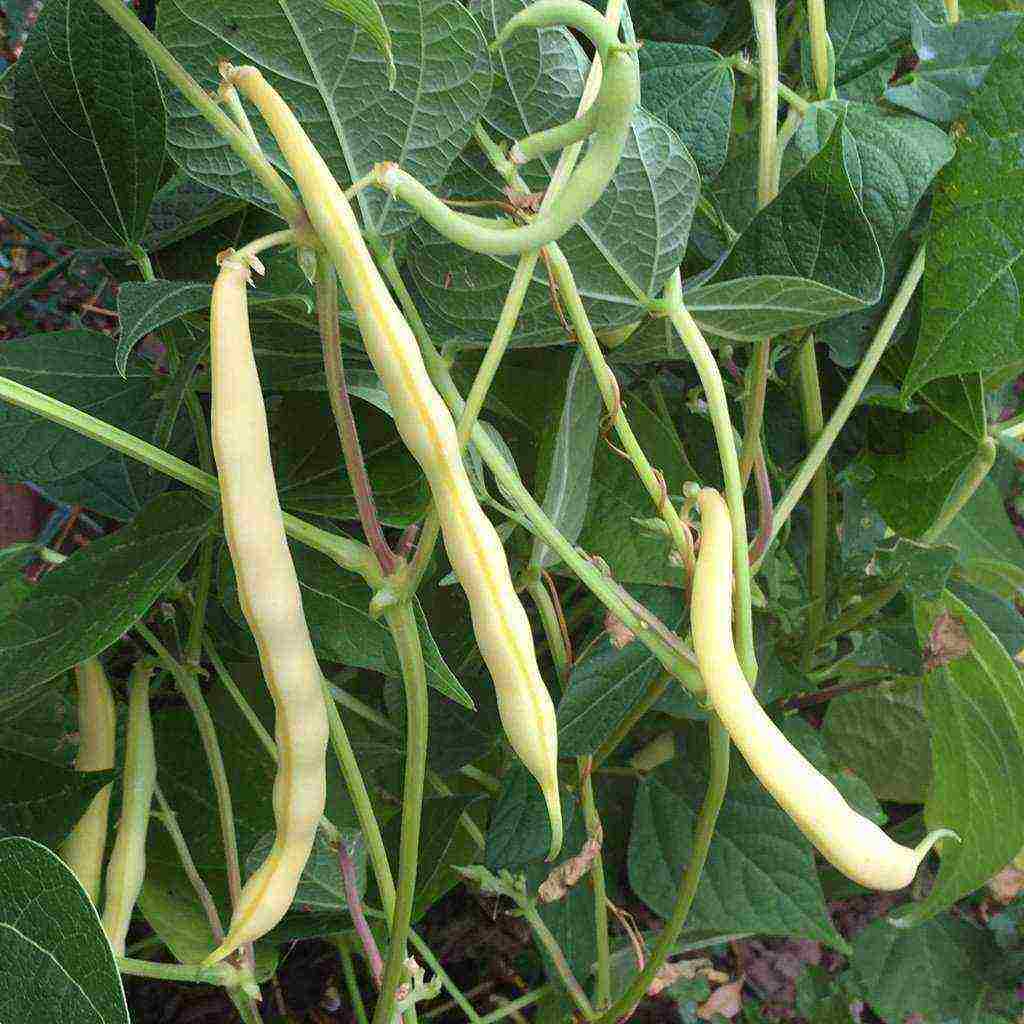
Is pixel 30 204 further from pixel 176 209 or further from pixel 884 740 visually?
pixel 884 740

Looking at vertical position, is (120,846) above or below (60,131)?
below

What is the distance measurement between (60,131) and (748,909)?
60 centimetres

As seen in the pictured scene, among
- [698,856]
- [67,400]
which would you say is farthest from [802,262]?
[67,400]

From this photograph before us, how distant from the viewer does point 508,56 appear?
407 mm

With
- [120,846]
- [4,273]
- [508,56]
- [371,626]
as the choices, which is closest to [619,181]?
[508,56]

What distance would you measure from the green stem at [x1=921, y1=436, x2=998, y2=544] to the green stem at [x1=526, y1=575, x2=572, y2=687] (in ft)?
0.75

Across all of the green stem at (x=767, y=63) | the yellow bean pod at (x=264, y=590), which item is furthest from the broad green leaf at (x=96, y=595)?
the green stem at (x=767, y=63)

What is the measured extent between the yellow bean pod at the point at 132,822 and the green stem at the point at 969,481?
0.45 meters

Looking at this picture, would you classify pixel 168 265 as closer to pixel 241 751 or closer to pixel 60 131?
pixel 60 131

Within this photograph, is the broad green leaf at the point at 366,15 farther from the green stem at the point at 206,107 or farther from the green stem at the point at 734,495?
the green stem at the point at 734,495

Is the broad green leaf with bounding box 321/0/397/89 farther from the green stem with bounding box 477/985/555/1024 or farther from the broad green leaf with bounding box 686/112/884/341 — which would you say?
the green stem with bounding box 477/985/555/1024

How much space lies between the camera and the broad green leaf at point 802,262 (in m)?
0.44

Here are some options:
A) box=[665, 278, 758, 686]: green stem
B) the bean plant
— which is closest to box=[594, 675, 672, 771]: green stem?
the bean plant

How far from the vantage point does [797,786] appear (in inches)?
12.4
